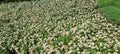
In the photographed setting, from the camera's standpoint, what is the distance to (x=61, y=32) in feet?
34.2

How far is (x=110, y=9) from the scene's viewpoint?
460 inches

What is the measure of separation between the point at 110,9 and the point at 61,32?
8.90ft

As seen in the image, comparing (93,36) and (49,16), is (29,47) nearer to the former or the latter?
(93,36)

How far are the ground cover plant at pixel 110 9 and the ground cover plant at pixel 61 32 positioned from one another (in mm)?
286

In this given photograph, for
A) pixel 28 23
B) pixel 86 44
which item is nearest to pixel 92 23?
pixel 86 44

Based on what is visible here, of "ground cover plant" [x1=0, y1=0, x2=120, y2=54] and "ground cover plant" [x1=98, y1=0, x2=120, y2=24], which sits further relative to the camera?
"ground cover plant" [x1=98, y1=0, x2=120, y2=24]

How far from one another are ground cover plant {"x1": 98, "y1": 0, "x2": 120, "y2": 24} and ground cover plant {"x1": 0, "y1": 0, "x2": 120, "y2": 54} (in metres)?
0.29

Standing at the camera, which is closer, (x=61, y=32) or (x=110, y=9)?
(x=61, y=32)

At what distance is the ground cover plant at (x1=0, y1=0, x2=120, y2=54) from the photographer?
8.62 meters

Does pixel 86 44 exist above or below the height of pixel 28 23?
above

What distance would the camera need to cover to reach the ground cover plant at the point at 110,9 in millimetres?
10797

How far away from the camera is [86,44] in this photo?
8.52 meters

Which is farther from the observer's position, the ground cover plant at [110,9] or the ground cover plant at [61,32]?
the ground cover plant at [110,9]

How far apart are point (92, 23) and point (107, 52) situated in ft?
10.3
